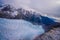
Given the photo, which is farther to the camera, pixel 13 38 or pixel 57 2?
pixel 57 2

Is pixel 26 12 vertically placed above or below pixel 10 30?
above

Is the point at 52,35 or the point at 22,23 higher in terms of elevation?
the point at 22,23

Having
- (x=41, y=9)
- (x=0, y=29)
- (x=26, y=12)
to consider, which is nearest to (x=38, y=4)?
(x=41, y=9)

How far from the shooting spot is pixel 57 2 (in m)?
1.47

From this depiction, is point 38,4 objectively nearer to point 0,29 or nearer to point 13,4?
point 13,4

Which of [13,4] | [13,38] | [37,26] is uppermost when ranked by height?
[13,4]

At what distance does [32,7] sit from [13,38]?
44 centimetres

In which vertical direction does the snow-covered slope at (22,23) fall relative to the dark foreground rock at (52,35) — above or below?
above

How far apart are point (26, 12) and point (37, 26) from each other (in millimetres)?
218

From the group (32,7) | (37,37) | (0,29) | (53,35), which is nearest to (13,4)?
(32,7)

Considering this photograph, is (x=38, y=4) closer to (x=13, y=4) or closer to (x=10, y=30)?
(x=13, y=4)

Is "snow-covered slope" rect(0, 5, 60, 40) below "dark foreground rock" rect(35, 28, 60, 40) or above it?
above

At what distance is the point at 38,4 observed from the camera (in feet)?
4.75

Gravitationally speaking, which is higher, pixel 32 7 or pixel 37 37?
pixel 32 7
